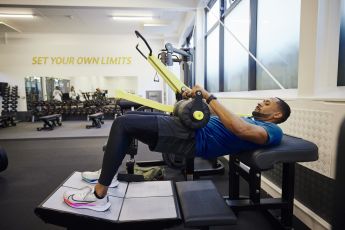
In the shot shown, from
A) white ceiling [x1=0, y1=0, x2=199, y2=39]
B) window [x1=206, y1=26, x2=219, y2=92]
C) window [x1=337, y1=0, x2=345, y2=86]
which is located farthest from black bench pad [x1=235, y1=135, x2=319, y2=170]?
white ceiling [x1=0, y1=0, x2=199, y2=39]

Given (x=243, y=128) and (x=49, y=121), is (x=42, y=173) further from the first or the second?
(x=49, y=121)

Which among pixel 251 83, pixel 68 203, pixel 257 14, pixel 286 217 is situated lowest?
pixel 286 217

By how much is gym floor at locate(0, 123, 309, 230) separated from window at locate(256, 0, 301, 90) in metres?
1.28

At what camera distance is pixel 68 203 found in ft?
5.20

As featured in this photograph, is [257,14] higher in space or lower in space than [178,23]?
lower

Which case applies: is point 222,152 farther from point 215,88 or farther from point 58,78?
point 58,78

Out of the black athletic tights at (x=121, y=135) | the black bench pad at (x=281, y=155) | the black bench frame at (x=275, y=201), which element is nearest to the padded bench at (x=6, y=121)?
the black athletic tights at (x=121, y=135)

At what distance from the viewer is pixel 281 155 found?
1.35 meters

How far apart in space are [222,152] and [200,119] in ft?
1.03

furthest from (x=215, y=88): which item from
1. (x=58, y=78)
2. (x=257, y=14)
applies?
(x=58, y=78)

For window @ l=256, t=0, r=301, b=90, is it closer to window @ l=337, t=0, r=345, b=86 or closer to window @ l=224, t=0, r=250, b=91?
window @ l=224, t=0, r=250, b=91

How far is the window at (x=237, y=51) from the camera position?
357cm

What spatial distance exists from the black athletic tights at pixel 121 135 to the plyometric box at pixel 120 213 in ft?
0.74

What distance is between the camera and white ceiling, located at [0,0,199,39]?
5062 mm
